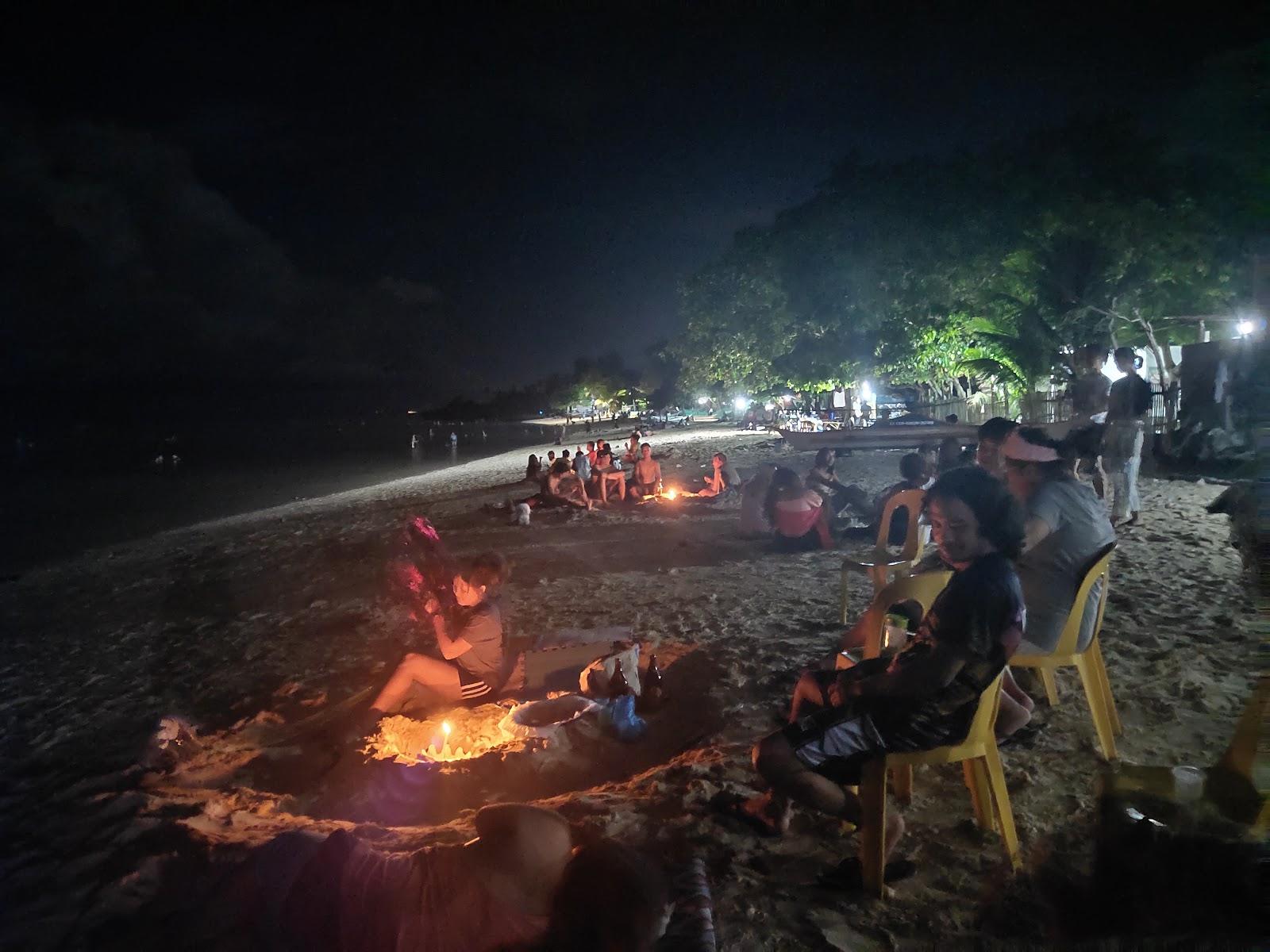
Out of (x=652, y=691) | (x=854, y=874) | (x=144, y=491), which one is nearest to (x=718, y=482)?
(x=652, y=691)

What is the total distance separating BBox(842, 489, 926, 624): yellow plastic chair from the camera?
17.0ft

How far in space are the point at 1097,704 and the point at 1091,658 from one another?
0.73 ft

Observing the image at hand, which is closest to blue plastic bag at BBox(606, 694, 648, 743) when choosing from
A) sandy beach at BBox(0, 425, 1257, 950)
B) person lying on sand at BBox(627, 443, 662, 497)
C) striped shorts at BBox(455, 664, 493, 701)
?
sandy beach at BBox(0, 425, 1257, 950)

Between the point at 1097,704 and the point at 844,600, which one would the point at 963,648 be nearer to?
the point at 1097,704

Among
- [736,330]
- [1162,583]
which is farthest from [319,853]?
[736,330]

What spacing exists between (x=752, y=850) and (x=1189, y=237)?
18975 millimetres

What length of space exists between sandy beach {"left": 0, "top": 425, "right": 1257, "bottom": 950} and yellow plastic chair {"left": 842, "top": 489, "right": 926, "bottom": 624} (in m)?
0.64

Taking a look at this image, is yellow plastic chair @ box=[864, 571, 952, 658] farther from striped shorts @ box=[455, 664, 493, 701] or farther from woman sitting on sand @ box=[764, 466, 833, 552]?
woman sitting on sand @ box=[764, 466, 833, 552]

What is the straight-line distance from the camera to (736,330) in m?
27.7

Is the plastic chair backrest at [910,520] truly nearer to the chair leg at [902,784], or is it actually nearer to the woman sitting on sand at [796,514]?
the chair leg at [902,784]

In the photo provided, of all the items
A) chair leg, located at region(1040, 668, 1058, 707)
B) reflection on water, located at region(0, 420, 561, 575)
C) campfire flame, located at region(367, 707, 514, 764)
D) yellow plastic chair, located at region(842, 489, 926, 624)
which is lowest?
reflection on water, located at region(0, 420, 561, 575)

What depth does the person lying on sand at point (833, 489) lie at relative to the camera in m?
9.49

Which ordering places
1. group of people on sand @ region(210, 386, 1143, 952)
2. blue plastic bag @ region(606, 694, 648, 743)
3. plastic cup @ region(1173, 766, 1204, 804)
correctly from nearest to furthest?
group of people on sand @ region(210, 386, 1143, 952)
plastic cup @ region(1173, 766, 1204, 804)
blue plastic bag @ region(606, 694, 648, 743)

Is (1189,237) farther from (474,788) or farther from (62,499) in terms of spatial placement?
(62,499)
